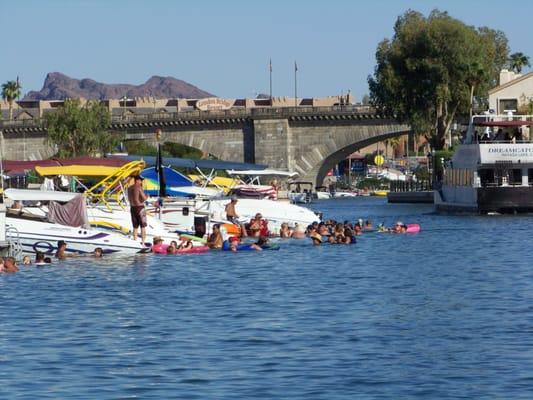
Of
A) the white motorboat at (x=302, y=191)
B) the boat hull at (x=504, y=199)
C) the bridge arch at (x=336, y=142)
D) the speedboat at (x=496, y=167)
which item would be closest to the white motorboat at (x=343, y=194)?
the white motorboat at (x=302, y=191)

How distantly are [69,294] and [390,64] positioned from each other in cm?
7691

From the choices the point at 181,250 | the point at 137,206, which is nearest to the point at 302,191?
the point at 181,250

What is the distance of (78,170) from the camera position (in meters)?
58.4

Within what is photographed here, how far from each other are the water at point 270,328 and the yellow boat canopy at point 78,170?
1033 cm

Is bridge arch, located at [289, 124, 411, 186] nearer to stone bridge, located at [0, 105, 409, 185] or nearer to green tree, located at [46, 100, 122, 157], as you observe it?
stone bridge, located at [0, 105, 409, 185]

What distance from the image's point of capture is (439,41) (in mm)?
109750

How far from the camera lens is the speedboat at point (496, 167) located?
73.2 m

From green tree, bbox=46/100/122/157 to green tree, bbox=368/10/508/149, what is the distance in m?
29.4

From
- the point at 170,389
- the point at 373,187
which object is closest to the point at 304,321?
the point at 170,389

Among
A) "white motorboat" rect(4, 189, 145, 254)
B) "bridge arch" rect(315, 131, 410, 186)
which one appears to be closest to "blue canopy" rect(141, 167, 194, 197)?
"white motorboat" rect(4, 189, 145, 254)

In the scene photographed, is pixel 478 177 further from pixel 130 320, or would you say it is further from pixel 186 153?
pixel 186 153

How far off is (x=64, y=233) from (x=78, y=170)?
13741 millimetres

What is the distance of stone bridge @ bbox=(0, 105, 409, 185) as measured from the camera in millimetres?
136375

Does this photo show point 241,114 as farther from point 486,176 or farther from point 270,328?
point 270,328
